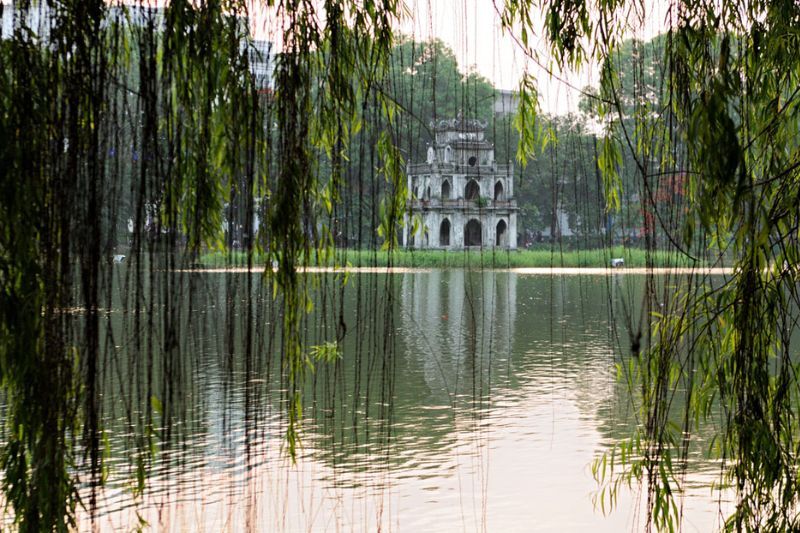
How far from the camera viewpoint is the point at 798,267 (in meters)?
3.20

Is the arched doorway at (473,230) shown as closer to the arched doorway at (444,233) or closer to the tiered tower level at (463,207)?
the tiered tower level at (463,207)

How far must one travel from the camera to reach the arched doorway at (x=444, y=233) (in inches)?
1811

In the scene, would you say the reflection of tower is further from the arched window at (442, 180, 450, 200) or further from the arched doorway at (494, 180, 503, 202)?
the arched window at (442, 180, 450, 200)

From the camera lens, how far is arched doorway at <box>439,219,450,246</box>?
151 ft

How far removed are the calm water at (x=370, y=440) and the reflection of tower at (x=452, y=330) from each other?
0.12m

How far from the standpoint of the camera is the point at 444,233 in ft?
153

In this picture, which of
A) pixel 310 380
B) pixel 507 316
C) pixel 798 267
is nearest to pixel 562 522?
pixel 798 267

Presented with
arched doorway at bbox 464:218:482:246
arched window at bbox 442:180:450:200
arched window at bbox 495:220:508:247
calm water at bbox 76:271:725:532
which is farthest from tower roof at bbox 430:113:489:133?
arched window at bbox 495:220:508:247

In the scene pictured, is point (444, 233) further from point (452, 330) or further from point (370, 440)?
point (370, 440)

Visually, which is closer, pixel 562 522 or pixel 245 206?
pixel 245 206

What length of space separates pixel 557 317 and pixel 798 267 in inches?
679

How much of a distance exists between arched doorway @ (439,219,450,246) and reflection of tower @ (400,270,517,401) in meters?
15.6

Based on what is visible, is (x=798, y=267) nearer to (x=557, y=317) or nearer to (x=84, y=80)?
(x=84, y=80)

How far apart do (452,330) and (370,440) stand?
30.2 ft
